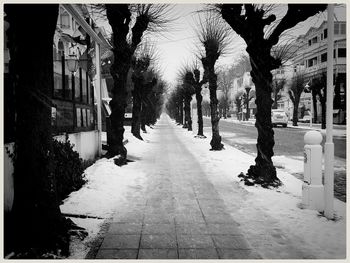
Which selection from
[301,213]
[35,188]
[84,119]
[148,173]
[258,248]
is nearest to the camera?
[35,188]

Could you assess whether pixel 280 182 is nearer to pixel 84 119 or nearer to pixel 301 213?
pixel 301 213

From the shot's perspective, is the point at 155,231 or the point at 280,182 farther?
the point at 280,182

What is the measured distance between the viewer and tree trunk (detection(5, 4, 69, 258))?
3885 millimetres

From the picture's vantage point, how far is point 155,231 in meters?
4.98

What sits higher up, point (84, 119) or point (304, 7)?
point (304, 7)

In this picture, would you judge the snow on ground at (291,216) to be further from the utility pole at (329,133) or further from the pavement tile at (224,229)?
the utility pole at (329,133)

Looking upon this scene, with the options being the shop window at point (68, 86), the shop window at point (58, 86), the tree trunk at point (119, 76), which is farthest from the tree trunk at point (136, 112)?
the shop window at point (58, 86)

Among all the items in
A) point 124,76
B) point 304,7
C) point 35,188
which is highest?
point 304,7

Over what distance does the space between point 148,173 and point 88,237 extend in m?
5.14

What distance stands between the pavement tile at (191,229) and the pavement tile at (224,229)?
9cm

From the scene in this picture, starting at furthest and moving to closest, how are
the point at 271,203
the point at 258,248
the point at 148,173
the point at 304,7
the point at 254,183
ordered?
the point at 148,173, the point at 254,183, the point at 304,7, the point at 271,203, the point at 258,248

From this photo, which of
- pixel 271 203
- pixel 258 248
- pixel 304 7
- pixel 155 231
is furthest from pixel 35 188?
pixel 304 7

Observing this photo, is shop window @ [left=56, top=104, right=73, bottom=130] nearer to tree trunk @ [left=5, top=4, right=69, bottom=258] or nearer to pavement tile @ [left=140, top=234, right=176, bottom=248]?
tree trunk @ [left=5, top=4, right=69, bottom=258]

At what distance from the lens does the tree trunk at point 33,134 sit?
388 centimetres
